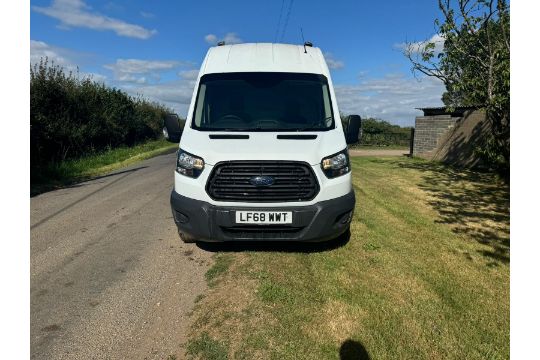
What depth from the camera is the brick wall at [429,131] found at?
15.9 m

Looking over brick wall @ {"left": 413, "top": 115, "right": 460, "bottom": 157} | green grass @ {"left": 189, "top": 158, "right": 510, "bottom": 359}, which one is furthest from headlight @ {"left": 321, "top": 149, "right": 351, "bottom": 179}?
brick wall @ {"left": 413, "top": 115, "right": 460, "bottom": 157}

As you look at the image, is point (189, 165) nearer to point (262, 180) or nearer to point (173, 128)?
point (262, 180)

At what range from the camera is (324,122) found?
4.55 m

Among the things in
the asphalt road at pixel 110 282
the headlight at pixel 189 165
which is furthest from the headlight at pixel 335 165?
the asphalt road at pixel 110 282

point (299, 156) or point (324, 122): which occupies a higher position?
point (324, 122)

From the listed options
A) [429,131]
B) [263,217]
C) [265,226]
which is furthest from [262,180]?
[429,131]

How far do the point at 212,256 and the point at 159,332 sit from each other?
1.62 m

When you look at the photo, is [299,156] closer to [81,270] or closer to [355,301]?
[355,301]

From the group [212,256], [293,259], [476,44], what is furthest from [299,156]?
[476,44]

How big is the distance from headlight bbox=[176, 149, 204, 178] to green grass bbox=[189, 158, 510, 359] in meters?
1.13

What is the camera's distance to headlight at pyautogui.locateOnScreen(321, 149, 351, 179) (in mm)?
3941

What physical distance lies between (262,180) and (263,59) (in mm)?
2069

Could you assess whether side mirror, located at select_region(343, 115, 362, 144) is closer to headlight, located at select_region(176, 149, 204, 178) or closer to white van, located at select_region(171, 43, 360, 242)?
white van, located at select_region(171, 43, 360, 242)

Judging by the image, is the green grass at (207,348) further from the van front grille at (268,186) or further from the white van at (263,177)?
the van front grille at (268,186)
